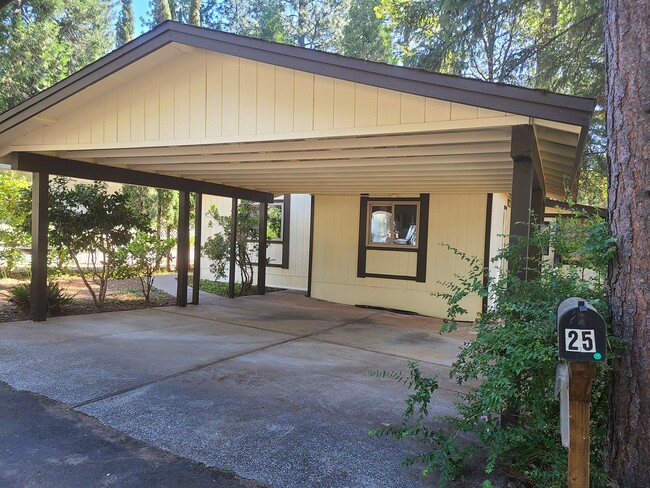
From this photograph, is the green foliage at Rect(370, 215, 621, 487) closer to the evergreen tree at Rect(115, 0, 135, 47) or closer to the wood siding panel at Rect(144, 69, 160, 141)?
the wood siding panel at Rect(144, 69, 160, 141)

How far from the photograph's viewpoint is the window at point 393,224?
30.3 feet

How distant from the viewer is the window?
9227 millimetres

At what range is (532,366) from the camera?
82.7 inches

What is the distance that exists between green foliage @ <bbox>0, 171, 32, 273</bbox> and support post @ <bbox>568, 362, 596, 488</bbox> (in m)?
9.05

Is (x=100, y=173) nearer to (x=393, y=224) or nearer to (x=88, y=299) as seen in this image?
(x=88, y=299)

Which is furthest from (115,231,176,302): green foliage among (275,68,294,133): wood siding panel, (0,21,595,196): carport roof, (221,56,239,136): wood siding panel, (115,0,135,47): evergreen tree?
(115,0,135,47): evergreen tree

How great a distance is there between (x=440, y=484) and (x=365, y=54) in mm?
19330

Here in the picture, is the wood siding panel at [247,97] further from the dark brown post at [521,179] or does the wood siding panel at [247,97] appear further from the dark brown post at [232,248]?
the dark brown post at [232,248]

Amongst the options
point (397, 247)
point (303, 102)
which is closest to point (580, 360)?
point (303, 102)

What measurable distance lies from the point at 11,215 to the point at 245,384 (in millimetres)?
7377

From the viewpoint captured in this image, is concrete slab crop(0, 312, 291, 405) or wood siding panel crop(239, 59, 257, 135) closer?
concrete slab crop(0, 312, 291, 405)

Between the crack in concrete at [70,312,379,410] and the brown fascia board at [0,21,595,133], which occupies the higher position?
the brown fascia board at [0,21,595,133]

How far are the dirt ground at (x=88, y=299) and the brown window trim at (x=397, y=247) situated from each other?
13.6ft

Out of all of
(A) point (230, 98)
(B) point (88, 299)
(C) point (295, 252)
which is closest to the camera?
(A) point (230, 98)
